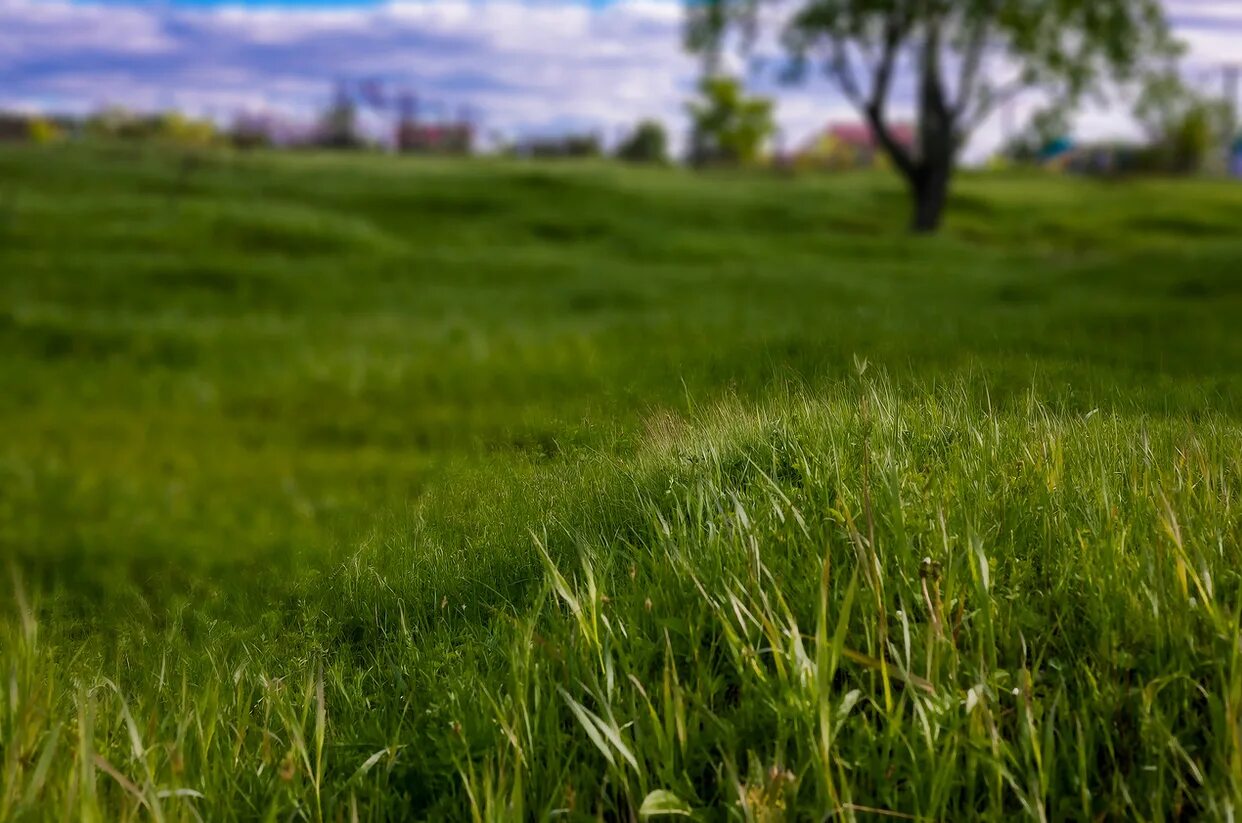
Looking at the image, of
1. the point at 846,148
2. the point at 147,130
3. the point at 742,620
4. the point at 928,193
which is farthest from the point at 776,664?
the point at 846,148

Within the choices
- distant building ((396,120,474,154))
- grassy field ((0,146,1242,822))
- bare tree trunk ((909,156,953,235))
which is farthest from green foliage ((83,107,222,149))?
grassy field ((0,146,1242,822))

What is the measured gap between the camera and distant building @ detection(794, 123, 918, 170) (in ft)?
251

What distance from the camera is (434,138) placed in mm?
84062

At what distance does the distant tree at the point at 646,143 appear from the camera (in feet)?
333

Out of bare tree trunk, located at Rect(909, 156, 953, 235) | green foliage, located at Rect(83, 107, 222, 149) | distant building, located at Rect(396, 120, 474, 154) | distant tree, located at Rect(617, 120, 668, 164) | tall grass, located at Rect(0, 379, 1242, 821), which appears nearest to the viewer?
tall grass, located at Rect(0, 379, 1242, 821)

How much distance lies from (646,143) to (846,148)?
21.3 m

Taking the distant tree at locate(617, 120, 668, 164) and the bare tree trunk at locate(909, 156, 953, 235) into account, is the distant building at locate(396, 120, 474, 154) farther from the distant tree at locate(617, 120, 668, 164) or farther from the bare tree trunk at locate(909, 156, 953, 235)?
the bare tree trunk at locate(909, 156, 953, 235)

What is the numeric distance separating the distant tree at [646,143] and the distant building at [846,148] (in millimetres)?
14735

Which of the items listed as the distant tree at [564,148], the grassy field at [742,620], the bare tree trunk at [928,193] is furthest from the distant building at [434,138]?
the grassy field at [742,620]

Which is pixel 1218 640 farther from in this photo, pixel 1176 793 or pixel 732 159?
pixel 732 159

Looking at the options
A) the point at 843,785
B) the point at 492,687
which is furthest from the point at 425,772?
the point at 843,785

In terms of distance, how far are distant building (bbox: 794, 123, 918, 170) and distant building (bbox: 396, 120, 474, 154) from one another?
77.3 ft

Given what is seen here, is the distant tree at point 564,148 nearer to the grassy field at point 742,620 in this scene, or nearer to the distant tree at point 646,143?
the distant tree at point 646,143

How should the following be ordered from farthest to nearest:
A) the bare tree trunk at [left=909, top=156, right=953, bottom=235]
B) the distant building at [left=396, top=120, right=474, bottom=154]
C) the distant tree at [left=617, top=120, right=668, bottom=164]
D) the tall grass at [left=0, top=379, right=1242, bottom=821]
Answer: the distant tree at [left=617, top=120, right=668, bottom=164] → the distant building at [left=396, top=120, right=474, bottom=154] → the bare tree trunk at [left=909, top=156, right=953, bottom=235] → the tall grass at [left=0, top=379, right=1242, bottom=821]
